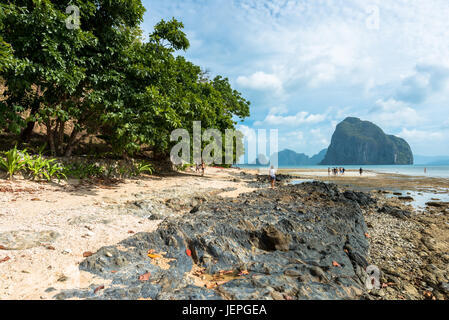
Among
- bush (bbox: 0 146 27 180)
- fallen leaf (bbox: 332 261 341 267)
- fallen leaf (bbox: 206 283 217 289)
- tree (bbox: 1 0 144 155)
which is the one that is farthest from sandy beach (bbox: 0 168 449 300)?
tree (bbox: 1 0 144 155)

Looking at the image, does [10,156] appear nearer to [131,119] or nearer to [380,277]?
[131,119]

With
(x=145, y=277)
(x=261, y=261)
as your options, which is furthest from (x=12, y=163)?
(x=261, y=261)

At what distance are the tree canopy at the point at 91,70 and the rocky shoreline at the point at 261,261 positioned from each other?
217 inches

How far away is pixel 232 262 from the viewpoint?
4.00 m

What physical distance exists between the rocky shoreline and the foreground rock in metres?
0.01

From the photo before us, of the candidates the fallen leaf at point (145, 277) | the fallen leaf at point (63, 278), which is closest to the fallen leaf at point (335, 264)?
the fallen leaf at point (145, 277)

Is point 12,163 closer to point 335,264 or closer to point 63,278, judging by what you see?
point 63,278

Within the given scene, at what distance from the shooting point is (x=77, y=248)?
386 cm

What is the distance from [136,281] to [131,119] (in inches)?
352

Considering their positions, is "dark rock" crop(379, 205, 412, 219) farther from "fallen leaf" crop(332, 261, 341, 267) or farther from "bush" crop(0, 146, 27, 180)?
"bush" crop(0, 146, 27, 180)

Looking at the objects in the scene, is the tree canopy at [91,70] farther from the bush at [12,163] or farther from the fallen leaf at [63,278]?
the fallen leaf at [63,278]

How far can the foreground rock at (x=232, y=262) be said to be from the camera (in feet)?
9.37
